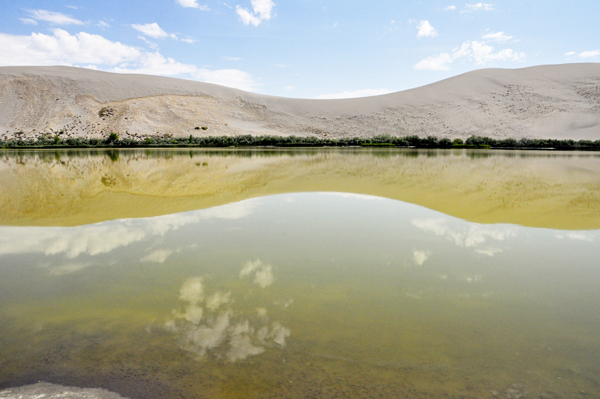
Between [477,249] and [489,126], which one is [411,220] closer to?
[477,249]

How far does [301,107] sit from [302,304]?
106952 millimetres

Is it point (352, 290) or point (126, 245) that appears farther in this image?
point (126, 245)

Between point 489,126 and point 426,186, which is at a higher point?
point 489,126

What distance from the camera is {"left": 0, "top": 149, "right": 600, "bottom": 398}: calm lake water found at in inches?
126

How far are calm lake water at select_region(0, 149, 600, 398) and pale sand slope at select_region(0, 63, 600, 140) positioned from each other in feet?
265

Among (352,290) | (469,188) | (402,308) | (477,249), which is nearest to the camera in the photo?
(402,308)

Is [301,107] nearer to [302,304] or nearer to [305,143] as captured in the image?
[305,143]

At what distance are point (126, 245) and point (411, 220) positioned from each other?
240 inches

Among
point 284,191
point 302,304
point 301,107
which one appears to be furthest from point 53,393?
point 301,107

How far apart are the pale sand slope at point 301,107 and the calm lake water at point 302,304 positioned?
265 feet

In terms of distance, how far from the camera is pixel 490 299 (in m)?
4.69

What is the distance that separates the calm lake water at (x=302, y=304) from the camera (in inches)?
126

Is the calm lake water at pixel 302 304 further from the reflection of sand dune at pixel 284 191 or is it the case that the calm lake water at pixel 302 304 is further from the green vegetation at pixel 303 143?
the green vegetation at pixel 303 143

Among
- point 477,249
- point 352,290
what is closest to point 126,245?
point 352,290
